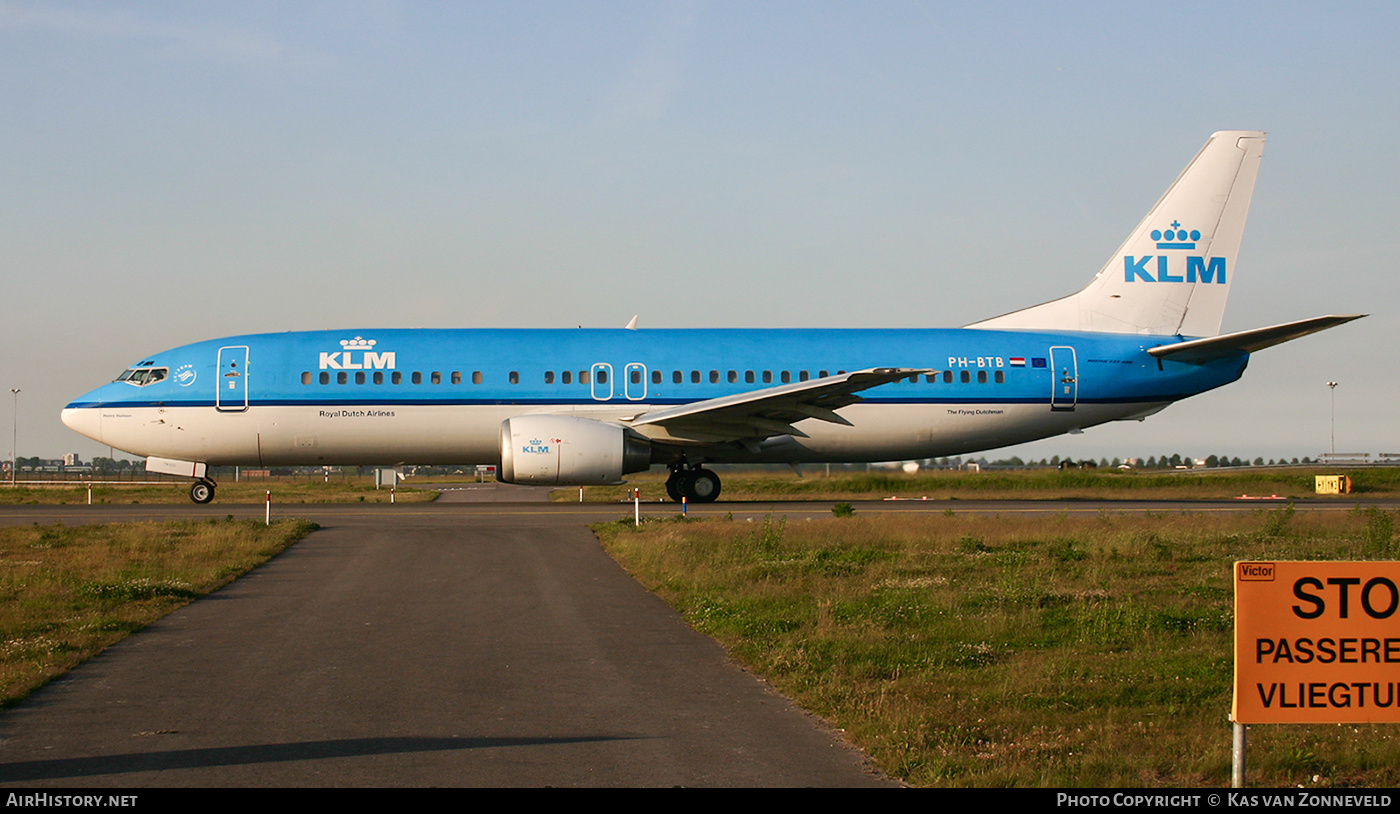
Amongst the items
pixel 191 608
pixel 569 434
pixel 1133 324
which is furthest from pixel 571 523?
pixel 1133 324

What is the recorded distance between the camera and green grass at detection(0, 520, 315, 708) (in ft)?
32.6

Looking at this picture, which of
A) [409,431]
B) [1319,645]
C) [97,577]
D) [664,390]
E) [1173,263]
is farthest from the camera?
[1173,263]

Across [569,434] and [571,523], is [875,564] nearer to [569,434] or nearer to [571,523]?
[571,523]

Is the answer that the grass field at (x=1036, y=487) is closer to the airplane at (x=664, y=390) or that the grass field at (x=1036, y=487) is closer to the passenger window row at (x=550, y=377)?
the airplane at (x=664, y=390)

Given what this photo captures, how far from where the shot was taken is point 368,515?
2561 cm

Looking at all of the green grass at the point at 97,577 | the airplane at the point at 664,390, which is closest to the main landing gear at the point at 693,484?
the airplane at the point at 664,390

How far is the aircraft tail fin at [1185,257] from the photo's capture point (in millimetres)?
30406

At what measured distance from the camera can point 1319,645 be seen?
537cm

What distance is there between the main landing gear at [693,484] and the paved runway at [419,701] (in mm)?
14147

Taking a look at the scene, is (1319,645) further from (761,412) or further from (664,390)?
(664,390)

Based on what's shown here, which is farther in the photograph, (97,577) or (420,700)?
(97,577)

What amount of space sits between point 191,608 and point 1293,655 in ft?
36.5

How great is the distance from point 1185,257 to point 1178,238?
53cm

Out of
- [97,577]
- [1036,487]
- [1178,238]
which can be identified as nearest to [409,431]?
[97,577]
